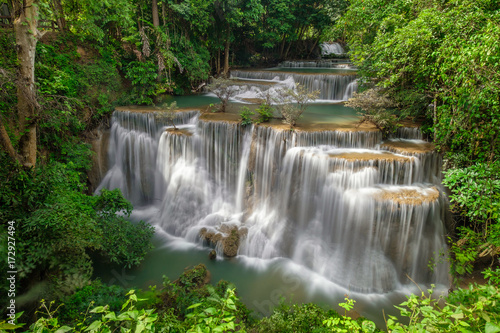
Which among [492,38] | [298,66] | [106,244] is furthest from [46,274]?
[298,66]

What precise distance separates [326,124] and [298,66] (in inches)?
521

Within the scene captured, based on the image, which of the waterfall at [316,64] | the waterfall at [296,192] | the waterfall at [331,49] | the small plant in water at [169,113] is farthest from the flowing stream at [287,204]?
the waterfall at [331,49]

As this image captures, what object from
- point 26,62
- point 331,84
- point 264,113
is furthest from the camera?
point 331,84

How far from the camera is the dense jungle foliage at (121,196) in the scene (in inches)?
123

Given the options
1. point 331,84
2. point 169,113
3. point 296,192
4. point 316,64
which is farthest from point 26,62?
point 316,64

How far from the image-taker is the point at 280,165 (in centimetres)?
831

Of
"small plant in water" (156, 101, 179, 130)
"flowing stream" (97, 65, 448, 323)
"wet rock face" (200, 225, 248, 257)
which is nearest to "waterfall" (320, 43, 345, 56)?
"flowing stream" (97, 65, 448, 323)

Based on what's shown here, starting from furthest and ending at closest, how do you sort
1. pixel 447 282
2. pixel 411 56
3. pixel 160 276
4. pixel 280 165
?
pixel 280 165, pixel 411 56, pixel 160 276, pixel 447 282

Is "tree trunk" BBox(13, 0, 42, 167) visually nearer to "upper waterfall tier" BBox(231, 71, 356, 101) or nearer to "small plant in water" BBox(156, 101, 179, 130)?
"small plant in water" BBox(156, 101, 179, 130)

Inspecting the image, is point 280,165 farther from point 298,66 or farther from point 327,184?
point 298,66

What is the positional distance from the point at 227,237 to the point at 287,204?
6.60ft

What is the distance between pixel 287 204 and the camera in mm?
8188

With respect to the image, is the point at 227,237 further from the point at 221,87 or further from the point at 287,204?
the point at 221,87

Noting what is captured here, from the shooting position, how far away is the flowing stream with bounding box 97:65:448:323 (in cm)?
→ 666
